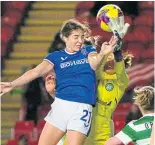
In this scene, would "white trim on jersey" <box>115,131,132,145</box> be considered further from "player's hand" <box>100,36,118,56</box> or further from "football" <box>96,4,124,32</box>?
"football" <box>96,4,124,32</box>

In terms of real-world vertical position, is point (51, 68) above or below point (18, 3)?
below

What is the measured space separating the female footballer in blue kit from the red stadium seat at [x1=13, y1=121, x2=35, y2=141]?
4.12m

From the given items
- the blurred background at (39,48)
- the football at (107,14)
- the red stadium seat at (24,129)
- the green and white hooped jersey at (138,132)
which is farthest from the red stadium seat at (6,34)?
the green and white hooped jersey at (138,132)

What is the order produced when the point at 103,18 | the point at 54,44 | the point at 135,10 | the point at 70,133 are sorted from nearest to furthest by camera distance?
the point at 70,133, the point at 103,18, the point at 54,44, the point at 135,10

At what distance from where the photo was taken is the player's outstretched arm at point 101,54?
270 inches

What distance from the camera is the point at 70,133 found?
697 centimetres

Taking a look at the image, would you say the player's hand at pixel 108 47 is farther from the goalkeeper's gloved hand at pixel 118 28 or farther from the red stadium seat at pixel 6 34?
the red stadium seat at pixel 6 34

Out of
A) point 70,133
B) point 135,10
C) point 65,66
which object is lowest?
point 70,133

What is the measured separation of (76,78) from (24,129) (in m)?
4.51

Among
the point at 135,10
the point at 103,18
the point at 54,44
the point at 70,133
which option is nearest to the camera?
the point at 70,133

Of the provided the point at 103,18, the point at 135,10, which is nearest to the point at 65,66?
the point at 103,18

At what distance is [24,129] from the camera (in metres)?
11.4

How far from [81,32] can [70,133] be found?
809 millimetres

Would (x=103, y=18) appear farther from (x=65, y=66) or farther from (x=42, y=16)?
(x=42, y=16)
